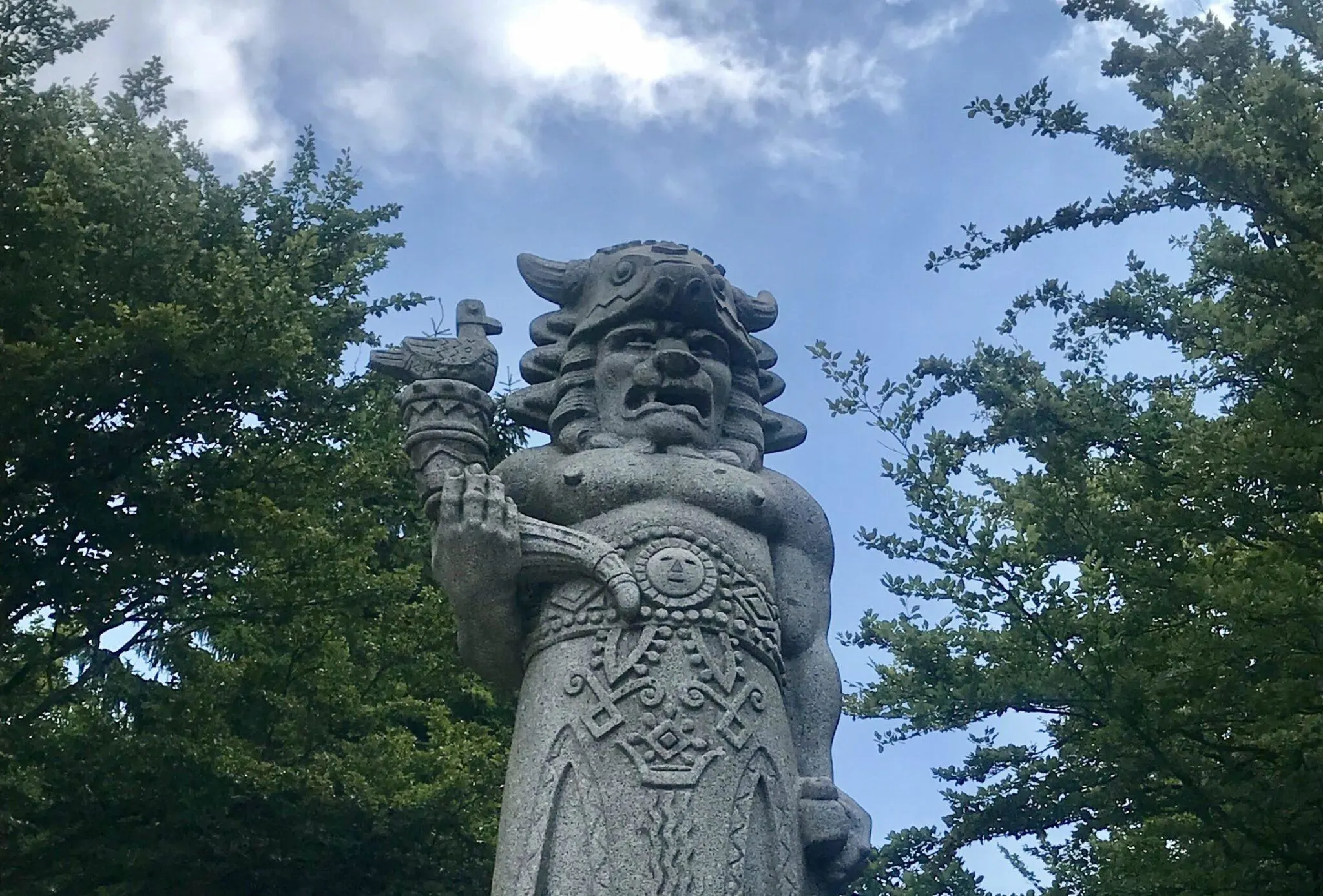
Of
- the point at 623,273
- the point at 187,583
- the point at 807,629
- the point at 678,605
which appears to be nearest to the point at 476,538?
the point at 678,605

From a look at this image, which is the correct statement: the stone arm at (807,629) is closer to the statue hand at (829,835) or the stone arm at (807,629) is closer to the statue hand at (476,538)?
the statue hand at (829,835)

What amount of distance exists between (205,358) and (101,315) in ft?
3.27

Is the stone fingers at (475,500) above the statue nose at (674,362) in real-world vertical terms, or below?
below

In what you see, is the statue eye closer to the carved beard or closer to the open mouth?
the open mouth

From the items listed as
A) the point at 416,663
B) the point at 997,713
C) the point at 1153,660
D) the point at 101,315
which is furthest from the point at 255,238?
the point at 1153,660

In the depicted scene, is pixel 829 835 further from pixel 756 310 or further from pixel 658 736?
pixel 756 310

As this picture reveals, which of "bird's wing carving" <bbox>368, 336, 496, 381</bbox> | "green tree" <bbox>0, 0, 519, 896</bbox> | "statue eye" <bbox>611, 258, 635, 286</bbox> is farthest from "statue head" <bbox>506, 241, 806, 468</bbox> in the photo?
"green tree" <bbox>0, 0, 519, 896</bbox>

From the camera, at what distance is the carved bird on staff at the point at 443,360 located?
520 cm

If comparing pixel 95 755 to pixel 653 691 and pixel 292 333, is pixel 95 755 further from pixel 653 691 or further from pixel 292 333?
pixel 653 691

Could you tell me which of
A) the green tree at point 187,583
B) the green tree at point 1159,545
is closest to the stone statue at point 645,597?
the green tree at point 1159,545

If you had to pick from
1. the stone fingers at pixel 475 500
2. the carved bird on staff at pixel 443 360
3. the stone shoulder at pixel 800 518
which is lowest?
the stone fingers at pixel 475 500

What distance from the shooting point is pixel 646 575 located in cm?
485

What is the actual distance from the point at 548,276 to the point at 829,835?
2.55 meters

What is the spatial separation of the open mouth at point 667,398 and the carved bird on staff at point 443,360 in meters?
0.54
